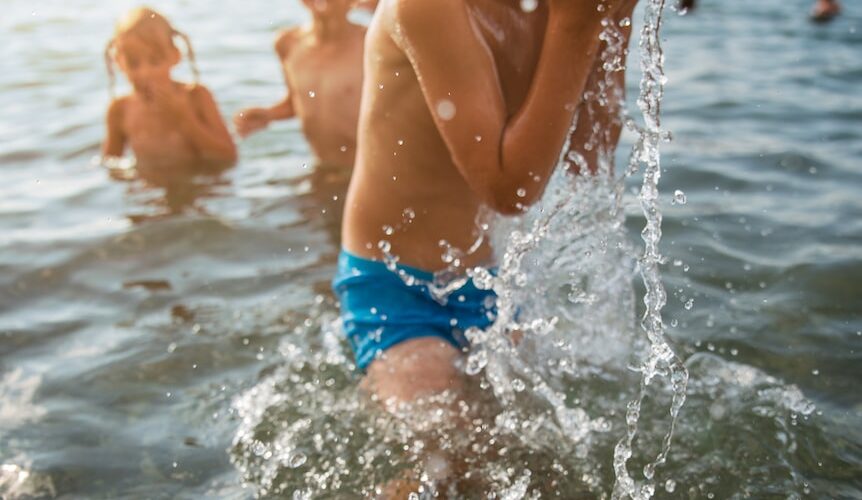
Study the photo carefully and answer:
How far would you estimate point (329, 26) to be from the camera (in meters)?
4.78

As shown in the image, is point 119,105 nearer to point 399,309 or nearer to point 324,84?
point 324,84

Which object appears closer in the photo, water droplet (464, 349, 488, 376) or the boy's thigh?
the boy's thigh

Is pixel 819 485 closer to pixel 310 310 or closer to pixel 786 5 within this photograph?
pixel 310 310

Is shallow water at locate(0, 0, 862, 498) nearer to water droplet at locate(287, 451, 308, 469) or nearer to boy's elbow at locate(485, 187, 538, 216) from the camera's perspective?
water droplet at locate(287, 451, 308, 469)

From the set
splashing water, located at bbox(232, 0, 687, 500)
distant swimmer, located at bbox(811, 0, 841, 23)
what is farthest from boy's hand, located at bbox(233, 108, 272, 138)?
distant swimmer, located at bbox(811, 0, 841, 23)

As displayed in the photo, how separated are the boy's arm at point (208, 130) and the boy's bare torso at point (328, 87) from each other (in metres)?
0.57

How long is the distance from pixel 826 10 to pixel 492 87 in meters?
7.37

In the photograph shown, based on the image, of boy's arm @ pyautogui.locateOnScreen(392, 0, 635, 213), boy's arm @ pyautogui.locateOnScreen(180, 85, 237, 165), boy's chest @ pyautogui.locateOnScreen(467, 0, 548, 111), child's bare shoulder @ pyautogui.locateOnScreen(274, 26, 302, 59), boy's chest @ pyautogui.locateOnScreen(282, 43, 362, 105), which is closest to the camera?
boy's arm @ pyautogui.locateOnScreen(392, 0, 635, 213)

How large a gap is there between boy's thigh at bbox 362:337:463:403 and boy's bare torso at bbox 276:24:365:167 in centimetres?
234

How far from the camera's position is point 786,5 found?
9.56 meters

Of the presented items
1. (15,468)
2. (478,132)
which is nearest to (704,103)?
(478,132)

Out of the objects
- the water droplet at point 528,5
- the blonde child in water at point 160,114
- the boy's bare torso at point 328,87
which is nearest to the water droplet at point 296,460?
the water droplet at point 528,5

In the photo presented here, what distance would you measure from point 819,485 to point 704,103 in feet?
13.4

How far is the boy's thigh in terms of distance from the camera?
243 cm
